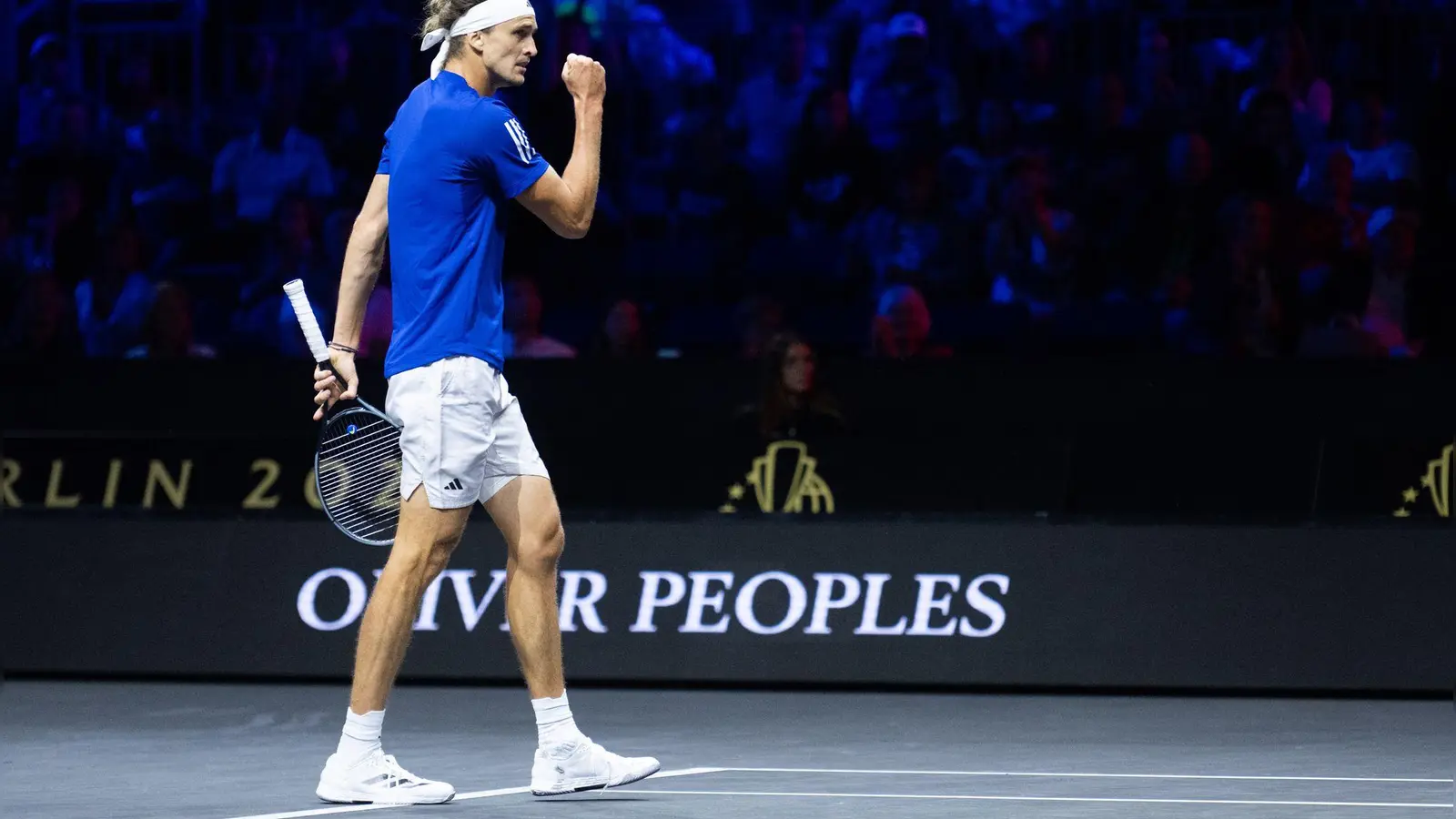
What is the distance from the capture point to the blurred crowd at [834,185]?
1041 cm

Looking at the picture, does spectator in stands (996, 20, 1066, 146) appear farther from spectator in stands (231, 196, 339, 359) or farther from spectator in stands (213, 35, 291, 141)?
spectator in stands (213, 35, 291, 141)

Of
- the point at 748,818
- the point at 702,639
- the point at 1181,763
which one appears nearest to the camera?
the point at 748,818

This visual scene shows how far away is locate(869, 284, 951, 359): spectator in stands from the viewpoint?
1018 cm

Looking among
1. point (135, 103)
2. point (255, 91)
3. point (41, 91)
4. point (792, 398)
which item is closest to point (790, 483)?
→ point (792, 398)

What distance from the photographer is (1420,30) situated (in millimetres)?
11609

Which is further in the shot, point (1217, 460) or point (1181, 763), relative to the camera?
point (1217, 460)

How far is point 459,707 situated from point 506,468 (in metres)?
2.19

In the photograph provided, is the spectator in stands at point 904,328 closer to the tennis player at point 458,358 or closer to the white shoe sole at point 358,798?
the tennis player at point 458,358

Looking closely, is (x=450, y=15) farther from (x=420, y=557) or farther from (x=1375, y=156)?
(x=1375, y=156)

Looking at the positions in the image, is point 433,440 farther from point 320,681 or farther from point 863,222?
point 863,222

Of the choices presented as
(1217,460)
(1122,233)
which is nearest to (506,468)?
(1217,460)

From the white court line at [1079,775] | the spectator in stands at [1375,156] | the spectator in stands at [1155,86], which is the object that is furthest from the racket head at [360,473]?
the spectator in stands at [1375,156]

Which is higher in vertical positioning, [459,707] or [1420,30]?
[1420,30]

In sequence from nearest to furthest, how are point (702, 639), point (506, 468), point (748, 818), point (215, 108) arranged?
point (748, 818) → point (506, 468) → point (702, 639) → point (215, 108)
